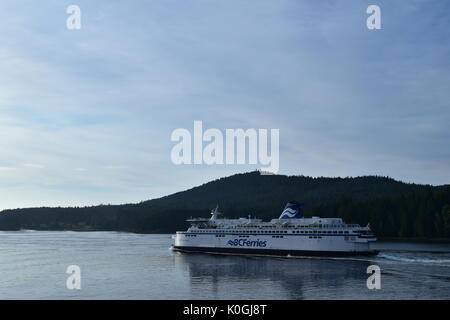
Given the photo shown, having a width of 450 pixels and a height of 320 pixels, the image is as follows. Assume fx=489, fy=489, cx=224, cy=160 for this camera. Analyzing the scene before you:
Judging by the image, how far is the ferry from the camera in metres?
72.7

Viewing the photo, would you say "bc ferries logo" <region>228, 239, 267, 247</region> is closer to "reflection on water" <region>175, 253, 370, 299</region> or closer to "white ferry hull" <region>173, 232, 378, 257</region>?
"white ferry hull" <region>173, 232, 378, 257</region>

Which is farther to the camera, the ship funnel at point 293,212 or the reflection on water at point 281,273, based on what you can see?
the ship funnel at point 293,212

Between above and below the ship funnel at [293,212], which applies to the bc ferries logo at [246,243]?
below

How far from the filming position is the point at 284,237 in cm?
7844

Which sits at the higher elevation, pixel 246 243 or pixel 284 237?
pixel 284 237

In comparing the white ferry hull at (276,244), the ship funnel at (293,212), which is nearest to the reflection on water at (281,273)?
the white ferry hull at (276,244)

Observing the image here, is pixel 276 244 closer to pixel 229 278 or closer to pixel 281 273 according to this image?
pixel 281 273

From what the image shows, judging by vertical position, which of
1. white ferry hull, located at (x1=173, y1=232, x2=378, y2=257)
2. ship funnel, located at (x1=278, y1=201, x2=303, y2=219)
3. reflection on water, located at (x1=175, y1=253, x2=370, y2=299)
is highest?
ship funnel, located at (x1=278, y1=201, x2=303, y2=219)

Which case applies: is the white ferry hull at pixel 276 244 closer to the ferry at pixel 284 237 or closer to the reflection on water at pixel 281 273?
the ferry at pixel 284 237

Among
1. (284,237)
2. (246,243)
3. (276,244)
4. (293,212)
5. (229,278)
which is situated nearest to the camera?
(229,278)

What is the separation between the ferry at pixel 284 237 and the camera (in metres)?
72.7

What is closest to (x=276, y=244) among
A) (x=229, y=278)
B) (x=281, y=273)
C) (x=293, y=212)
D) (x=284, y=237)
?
(x=284, y=237)

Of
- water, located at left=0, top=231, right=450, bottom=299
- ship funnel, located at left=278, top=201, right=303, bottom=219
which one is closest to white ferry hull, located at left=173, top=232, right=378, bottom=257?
water, located at left=0, top=231, right=450, bottom=299
